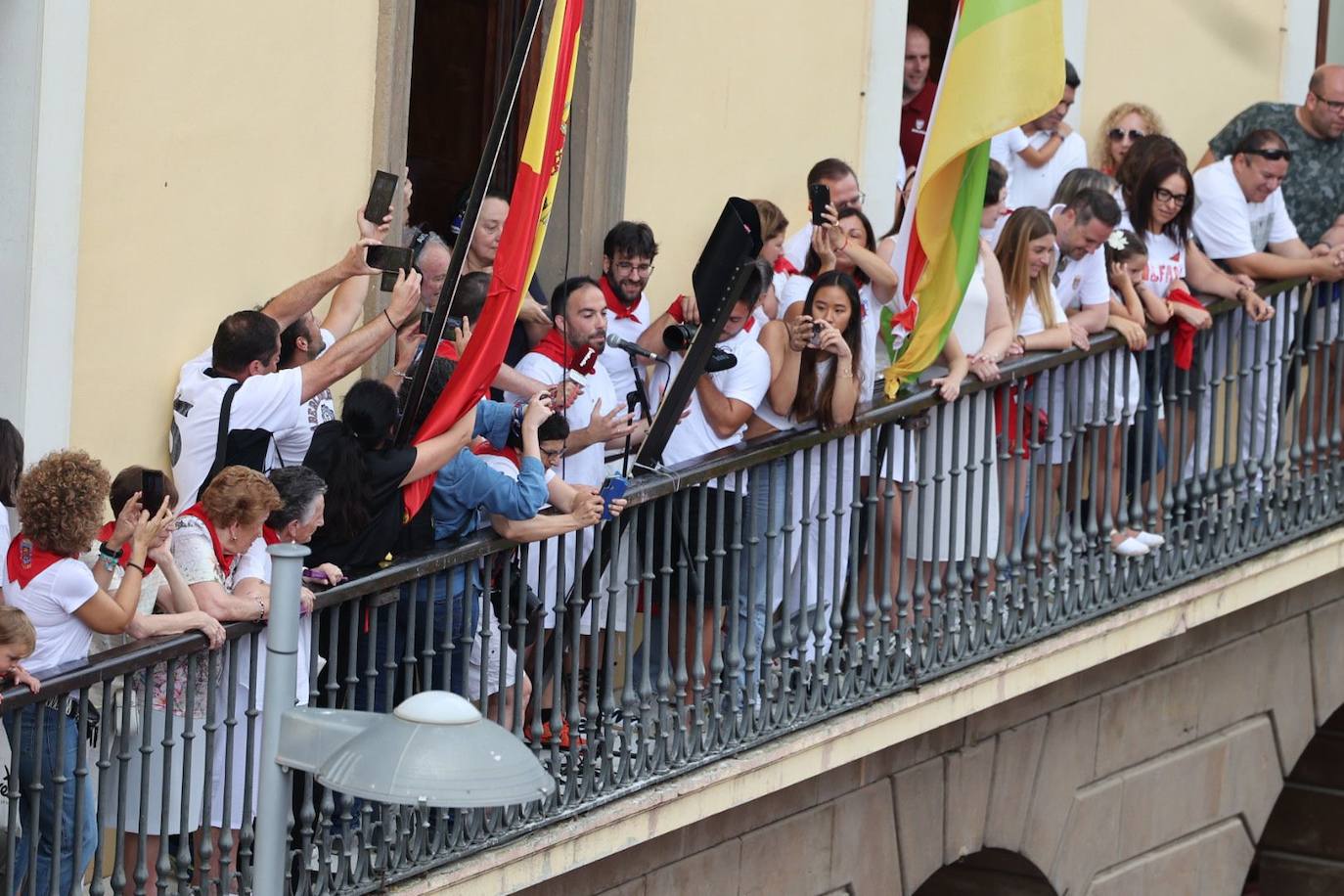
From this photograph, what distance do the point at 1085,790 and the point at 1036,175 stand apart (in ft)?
9.70

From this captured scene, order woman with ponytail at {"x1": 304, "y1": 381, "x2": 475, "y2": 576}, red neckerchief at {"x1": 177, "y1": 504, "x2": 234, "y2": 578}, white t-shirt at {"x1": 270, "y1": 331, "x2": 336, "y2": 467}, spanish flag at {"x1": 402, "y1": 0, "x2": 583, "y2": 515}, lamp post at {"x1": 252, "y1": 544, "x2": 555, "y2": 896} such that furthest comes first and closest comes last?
white t-shirt at {"x1": 270, "y1": 331, "x2": 336, "y2": 467}, spanish flag at {"x1": 402, "y1": 0, "x2": 583, "y2": 515}, woman with ponytail at {"x1": 304, "y1": 381, "x2": 475, "y2": 576}, red neckerchief at {"x1": 177, "y1": 504, "x2": 234, "y2": 578}, lamp post at {"x1": 252, "y1": 544, "x2": 555, "y2": 896}

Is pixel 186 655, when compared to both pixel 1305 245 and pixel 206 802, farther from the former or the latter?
pixel 1305 245

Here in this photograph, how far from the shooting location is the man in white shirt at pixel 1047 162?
11.9 metres

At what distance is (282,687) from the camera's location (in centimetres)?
606

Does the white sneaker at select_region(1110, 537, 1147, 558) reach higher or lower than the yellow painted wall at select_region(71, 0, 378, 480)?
lower

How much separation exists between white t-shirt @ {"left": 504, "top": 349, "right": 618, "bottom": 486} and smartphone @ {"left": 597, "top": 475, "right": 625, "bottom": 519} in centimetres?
35

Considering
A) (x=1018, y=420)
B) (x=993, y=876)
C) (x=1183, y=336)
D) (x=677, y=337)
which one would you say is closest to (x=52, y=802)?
(x=677, y=337)

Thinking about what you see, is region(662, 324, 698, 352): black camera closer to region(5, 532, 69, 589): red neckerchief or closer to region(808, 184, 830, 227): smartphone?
region(808, 184, 830, 227): smartphone

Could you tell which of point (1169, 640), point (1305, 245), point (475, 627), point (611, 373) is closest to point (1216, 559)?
point (1169, 640)

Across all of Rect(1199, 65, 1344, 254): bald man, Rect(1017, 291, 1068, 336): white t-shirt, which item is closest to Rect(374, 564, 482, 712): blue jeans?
Rect(1017, 291, 1068, 336): white t-shirt

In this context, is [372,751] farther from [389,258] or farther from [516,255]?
[389,258]

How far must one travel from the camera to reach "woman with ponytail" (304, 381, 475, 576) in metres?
7.61

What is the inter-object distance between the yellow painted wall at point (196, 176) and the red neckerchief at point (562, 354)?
103cm

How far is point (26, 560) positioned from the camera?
6859 mm
